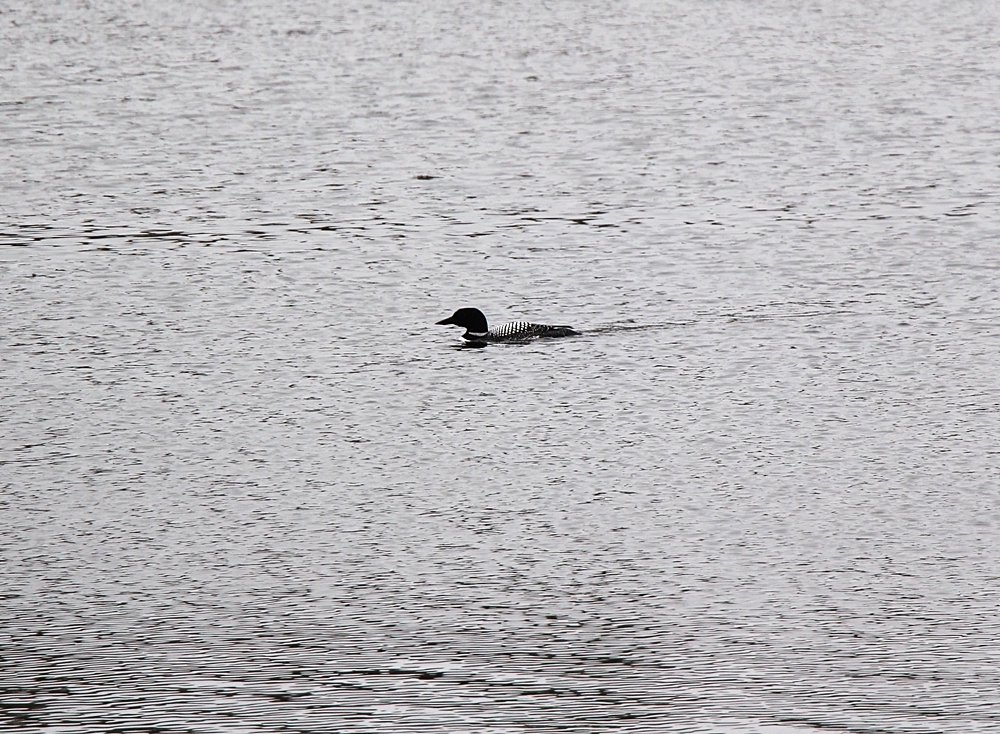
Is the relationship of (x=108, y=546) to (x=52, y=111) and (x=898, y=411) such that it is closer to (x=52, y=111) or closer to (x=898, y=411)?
(x=898, y=411)

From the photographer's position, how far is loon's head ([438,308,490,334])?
797 cm

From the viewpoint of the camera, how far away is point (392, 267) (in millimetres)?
9055

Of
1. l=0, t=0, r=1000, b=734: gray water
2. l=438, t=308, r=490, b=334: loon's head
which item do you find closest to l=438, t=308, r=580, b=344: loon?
l=438, t=308, r=490, b=334: loon's head

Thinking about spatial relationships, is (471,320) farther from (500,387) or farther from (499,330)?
(500,387)

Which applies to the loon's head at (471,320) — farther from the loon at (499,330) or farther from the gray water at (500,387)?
the gray water at (500,387)

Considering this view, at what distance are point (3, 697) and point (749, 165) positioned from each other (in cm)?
715

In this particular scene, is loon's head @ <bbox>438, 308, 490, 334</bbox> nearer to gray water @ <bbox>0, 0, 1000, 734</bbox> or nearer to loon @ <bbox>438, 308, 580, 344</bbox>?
loon @ <bbox>438, 308, 580, 344</bbox>

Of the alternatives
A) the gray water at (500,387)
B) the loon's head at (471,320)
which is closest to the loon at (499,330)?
the loon's head at (471,320)

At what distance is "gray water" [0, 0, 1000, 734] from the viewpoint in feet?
15.8

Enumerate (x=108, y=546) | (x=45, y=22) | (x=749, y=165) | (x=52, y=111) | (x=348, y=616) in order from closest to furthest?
(x=348, y=616)
(x=108, y=546)
(x=749, y=165)
(x=52, y=111)
(x=45, y=22)

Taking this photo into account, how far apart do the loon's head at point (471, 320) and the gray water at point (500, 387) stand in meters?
0.14

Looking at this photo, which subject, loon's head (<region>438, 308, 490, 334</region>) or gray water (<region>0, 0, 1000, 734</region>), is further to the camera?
loon's head (<region>438, 308, 490, 334</region>)

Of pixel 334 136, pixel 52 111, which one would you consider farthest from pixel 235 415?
pixel 52 111

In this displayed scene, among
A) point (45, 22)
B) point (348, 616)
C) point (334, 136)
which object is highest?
point (45, 22)
